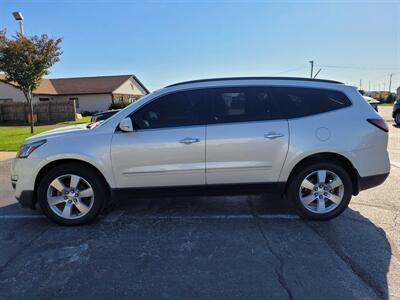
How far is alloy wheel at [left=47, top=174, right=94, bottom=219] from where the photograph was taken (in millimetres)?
4453

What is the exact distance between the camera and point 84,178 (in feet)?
14.5

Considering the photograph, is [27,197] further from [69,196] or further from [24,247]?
[24,247]

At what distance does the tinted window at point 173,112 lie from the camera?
175 inches

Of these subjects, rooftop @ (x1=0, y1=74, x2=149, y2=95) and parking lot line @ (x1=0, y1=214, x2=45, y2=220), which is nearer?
parking lot line @ (x1=0, y1=214, x2=45, y2=220)

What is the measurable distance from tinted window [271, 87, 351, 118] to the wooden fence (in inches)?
1059

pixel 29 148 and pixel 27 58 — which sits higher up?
pixel 27 58

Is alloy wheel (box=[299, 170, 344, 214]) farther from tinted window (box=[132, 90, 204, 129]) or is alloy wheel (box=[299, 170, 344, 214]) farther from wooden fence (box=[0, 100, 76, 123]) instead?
wooden fence (box=[0, 100, 76, 123])

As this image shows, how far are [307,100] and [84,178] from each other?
121 inches

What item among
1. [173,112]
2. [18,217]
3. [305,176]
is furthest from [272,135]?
[18,217]

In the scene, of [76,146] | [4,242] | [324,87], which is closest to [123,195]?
[76,146]

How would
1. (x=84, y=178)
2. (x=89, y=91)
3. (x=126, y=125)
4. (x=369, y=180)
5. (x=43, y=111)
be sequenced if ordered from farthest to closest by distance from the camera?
(x=89, y=91) < (x=43, y=111) < (x=369, y=180) < (x=84, y=178) < (x=126, y=125)

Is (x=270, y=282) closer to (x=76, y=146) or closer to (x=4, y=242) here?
(x=76, y=146)

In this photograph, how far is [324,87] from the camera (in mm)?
4637

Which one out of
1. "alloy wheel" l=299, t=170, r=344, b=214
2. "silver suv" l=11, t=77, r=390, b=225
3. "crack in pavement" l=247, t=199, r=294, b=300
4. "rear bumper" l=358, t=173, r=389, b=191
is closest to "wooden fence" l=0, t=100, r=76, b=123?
"silver suv" l=11, t=77, r=390, b=225
